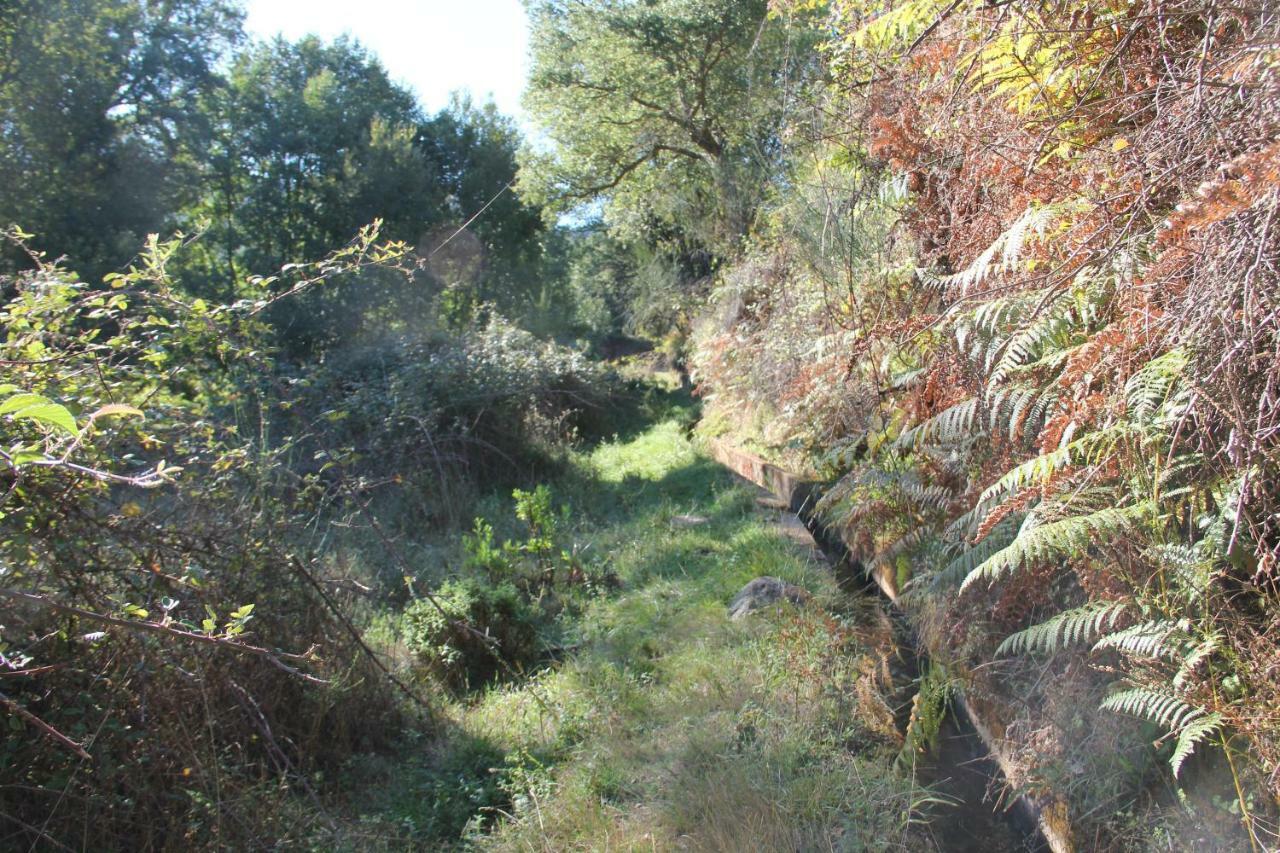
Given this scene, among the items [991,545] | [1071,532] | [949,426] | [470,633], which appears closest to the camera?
[1071,532]

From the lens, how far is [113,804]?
11.2 ft

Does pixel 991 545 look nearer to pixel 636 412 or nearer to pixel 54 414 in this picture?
pixel 54 414

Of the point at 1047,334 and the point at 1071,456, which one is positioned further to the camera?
the point at 1047,334

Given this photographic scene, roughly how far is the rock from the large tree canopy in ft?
29.2

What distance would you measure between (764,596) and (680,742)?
1.66 metres

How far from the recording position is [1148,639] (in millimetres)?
2854

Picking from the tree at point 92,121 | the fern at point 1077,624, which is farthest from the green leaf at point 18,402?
the tree at point 92,121

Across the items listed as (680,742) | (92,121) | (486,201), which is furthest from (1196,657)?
(486,201)

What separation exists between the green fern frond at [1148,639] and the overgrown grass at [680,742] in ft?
3.69

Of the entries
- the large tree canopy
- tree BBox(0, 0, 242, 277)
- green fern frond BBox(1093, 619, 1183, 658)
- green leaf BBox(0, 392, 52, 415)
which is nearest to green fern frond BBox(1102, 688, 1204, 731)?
green fern frond BBox(1093, 619, 1183, 658)

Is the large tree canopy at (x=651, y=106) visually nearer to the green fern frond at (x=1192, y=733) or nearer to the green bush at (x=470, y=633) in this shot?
the green bush at (x=470, y=633)

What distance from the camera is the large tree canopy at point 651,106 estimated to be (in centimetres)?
1468

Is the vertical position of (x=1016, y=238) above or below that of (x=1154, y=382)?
above

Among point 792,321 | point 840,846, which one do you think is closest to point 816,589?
point 840,846
